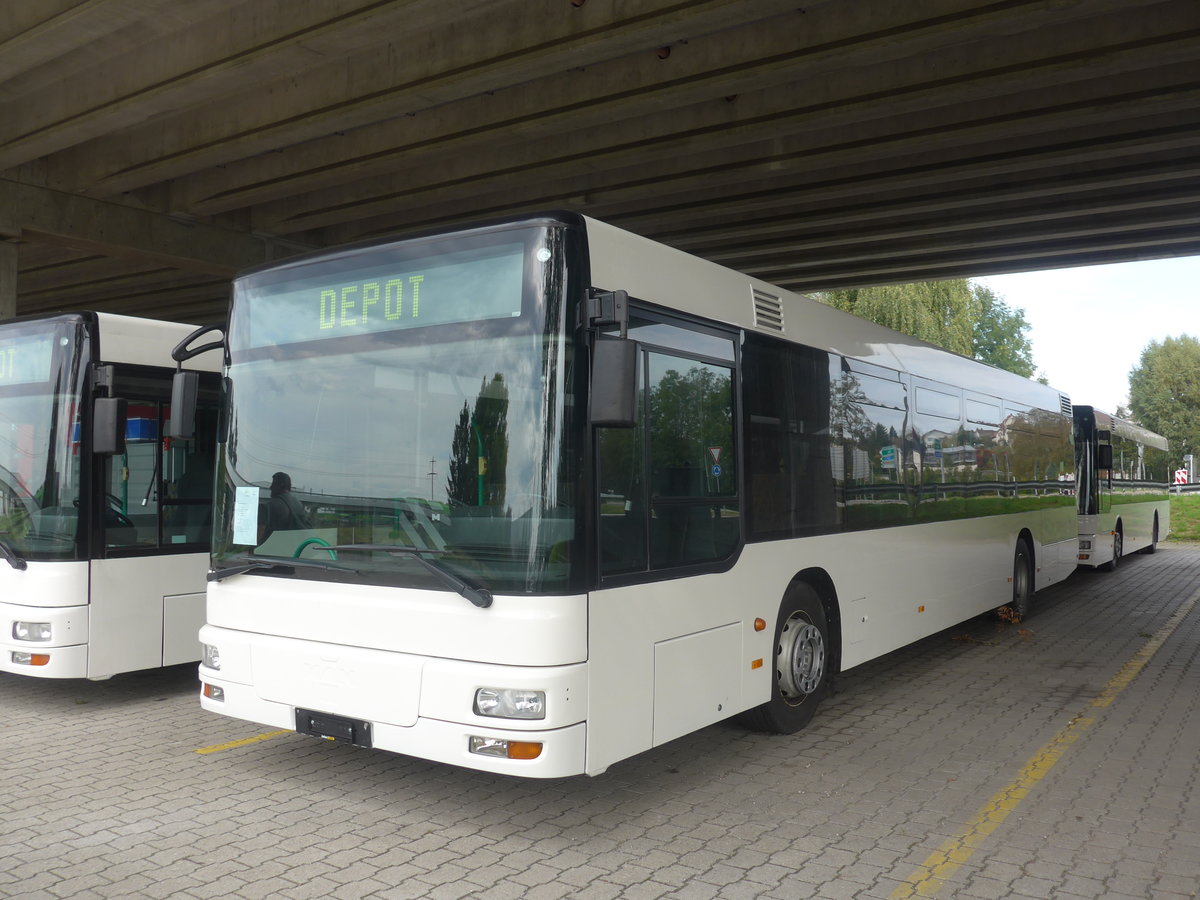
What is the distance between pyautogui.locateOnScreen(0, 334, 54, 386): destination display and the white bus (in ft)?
8.80

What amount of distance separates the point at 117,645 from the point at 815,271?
1915 centimetres

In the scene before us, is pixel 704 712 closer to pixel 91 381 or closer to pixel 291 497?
pixel 291 497

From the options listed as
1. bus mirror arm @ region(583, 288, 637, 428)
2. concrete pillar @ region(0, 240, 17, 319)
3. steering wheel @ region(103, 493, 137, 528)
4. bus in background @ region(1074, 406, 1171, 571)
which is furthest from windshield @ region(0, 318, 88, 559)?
bus in background @ region(1074, 406, 1171, 571)

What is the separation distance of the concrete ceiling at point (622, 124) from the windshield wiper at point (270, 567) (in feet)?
22.5

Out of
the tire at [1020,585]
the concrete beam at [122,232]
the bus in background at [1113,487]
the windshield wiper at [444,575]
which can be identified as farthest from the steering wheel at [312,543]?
the concrete beam at [122,232]

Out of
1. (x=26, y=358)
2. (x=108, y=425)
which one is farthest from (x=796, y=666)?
(x=26, y=358)

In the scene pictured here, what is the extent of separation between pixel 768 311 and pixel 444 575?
3215 mm

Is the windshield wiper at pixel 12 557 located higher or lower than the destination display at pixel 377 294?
lower

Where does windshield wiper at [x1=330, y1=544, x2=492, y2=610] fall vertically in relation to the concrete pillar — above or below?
below

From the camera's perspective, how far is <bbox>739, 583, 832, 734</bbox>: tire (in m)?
6.72

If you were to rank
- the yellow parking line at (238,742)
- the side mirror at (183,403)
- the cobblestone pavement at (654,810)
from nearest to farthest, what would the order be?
the cobblestone pavement at (654,810)
the side mirror at (183,403)
the yellow parking line at (238,742)

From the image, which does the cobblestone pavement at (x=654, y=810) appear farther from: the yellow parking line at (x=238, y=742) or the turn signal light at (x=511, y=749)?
the turn signal light at (x=511, y=749)

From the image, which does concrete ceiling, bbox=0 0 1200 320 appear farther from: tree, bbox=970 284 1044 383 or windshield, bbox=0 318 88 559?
tree, bbox=970 284 1044 383

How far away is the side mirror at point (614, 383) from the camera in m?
4.56
